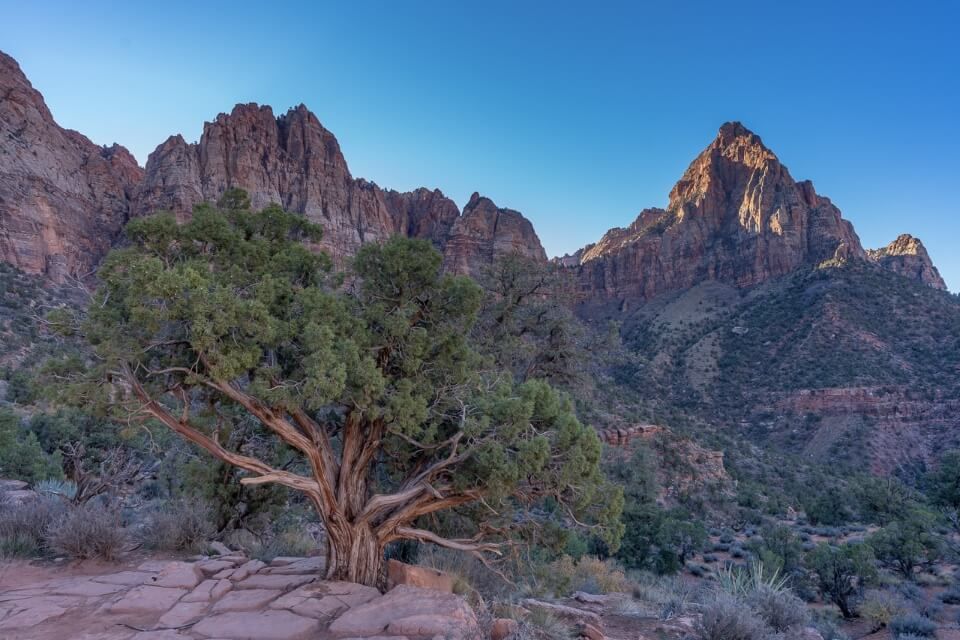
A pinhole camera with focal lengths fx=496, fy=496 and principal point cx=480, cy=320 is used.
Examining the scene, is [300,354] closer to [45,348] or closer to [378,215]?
[45,348]

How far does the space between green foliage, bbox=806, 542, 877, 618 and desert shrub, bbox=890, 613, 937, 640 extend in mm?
3131

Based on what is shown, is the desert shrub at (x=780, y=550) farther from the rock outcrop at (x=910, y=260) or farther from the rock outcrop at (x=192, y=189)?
the rock outcrop at (x=910, y=260)

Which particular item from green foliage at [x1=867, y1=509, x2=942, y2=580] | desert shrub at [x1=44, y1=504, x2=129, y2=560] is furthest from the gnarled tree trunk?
green foliage at [x1=867, y1=509, x2=942, y2=580]

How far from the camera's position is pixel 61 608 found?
546cm

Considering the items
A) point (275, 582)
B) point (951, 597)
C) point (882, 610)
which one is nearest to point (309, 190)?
point (275, 582)

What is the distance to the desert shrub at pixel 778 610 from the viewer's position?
6547 mm

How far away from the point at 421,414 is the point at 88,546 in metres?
5.71

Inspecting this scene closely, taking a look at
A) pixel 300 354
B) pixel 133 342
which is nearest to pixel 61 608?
pixel 133 342

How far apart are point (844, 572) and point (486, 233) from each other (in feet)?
281

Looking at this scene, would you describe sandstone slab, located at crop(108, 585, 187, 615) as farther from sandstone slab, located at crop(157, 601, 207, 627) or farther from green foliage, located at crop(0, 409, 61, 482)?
green foliage, located at crop(0, 409, 61, 482)

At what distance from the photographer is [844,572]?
14.3 meters

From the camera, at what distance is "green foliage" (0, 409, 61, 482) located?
1418 cm

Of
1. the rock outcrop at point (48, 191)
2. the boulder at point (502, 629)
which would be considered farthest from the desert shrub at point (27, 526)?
the rock outcrop at point (48, 191)

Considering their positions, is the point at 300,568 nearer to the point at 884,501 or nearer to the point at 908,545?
the point at 908,545
